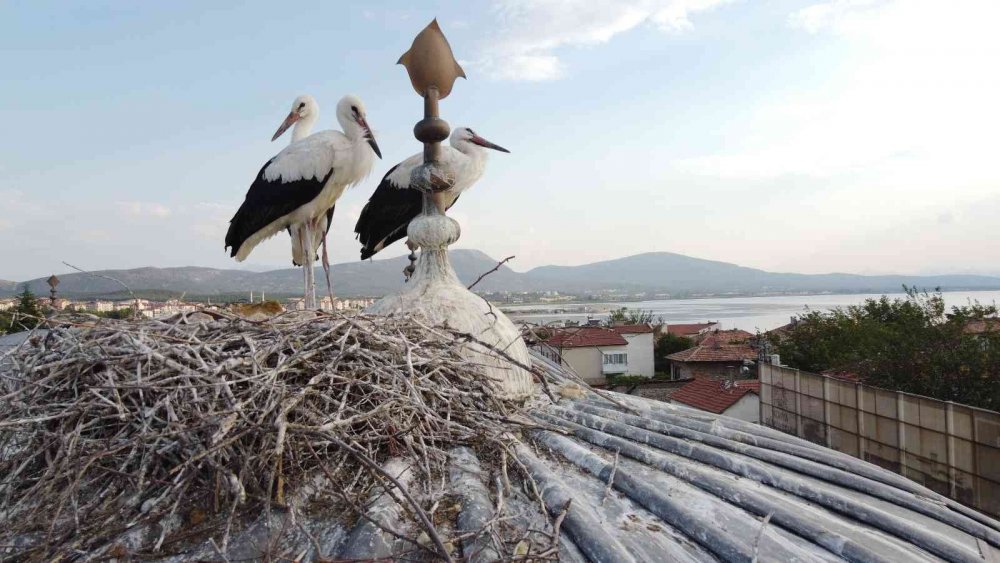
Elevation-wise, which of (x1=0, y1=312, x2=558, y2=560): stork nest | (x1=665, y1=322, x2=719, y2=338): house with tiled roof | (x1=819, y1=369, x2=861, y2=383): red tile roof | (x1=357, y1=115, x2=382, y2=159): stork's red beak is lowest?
(x1=665, y1=322, x2=719, y2=338): house with tiled roof

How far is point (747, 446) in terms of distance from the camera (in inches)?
150

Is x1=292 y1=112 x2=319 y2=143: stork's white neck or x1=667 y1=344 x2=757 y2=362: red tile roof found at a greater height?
x1=292 y1=112 x2=319 y2=143: stork's white neck

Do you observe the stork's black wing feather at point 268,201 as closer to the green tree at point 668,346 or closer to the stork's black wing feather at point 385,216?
the stork's black wing feather at point 385,216

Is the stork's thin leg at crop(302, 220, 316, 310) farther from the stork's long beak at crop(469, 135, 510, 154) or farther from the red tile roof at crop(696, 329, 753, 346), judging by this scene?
the red tile roof at crop(696, 329, 753, 346)

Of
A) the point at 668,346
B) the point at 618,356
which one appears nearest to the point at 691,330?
the point at 668,346

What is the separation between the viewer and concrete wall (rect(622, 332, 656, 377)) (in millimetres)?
44406

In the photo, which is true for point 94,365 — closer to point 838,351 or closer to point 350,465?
point 350,465

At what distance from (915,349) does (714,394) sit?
9.32 metres

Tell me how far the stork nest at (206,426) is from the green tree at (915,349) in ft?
88.4

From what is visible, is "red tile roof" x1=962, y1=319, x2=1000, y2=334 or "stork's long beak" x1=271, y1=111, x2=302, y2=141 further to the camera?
"red tile roof" x1=962, y1=319, x2=1000, y2=334

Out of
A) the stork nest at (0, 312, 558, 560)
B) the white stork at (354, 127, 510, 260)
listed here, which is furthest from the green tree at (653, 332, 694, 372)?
the stork nest at (0, 312, 558, 560)

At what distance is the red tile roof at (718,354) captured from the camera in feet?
125

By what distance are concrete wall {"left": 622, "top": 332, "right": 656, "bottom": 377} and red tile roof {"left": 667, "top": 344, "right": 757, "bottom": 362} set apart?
4358 millimetres

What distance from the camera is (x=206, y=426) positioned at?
209 centimetres
